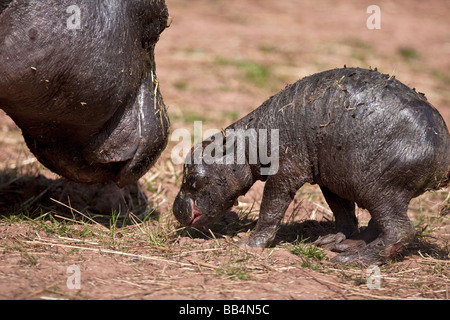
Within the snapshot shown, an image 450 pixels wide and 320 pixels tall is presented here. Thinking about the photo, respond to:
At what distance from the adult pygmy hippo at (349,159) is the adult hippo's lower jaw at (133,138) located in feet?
1.45

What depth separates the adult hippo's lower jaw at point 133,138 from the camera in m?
4.64

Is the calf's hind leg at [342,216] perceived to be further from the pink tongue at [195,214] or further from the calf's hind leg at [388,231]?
the pink tongue at [195,214]

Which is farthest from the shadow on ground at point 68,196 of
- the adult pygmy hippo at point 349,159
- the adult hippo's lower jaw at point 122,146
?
the adult pygmy hippo at point 349,159

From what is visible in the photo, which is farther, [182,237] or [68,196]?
[68,196]

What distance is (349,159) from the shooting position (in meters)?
4.43

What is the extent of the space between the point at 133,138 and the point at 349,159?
5.44 feet

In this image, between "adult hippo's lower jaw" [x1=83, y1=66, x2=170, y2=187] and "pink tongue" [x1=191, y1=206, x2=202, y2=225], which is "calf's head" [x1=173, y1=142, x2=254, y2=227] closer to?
"pink tongue" [x1=191, y1=206, x2=202, y2=225]

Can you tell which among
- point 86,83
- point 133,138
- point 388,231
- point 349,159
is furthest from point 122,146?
point 388,231

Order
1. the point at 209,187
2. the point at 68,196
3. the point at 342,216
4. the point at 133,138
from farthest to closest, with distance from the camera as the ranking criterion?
1. the point at 68,196
2. the point at 342,216
3. the point at 209,187
4. the point at 133,138

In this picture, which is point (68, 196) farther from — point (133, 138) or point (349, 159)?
point (349, 159)

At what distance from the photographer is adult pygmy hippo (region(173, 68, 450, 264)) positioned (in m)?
4.33

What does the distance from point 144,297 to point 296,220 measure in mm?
2398

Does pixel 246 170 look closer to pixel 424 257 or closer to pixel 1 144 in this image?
pixel 424 257
